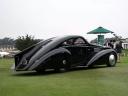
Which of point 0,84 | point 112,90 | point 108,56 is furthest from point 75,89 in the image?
point 108,56

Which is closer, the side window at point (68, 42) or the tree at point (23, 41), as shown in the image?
the side window at point (68, 42)

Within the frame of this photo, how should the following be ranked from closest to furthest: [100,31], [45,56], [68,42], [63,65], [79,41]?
[45,56], [63,65], [68,42], [79,41], [100,31]

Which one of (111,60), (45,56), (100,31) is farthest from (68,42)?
(100,31)

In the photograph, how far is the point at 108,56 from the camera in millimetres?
17578

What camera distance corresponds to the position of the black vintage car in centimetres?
1445

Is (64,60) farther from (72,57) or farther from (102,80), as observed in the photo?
(102,80)

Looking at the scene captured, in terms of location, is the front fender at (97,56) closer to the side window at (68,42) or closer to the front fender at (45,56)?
the side window at (68,42)

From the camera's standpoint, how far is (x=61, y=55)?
594 inches

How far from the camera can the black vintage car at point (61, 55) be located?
1445 centimetres

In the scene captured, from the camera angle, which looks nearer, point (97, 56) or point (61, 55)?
point (61, 55)

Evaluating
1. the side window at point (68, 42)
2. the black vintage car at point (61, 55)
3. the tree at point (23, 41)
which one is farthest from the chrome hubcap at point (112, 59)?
Result: the tree at point (23, 41)

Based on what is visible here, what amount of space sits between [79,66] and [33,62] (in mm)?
2749

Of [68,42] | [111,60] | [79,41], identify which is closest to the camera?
[68,42]

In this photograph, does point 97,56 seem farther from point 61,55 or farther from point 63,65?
point 61,55
